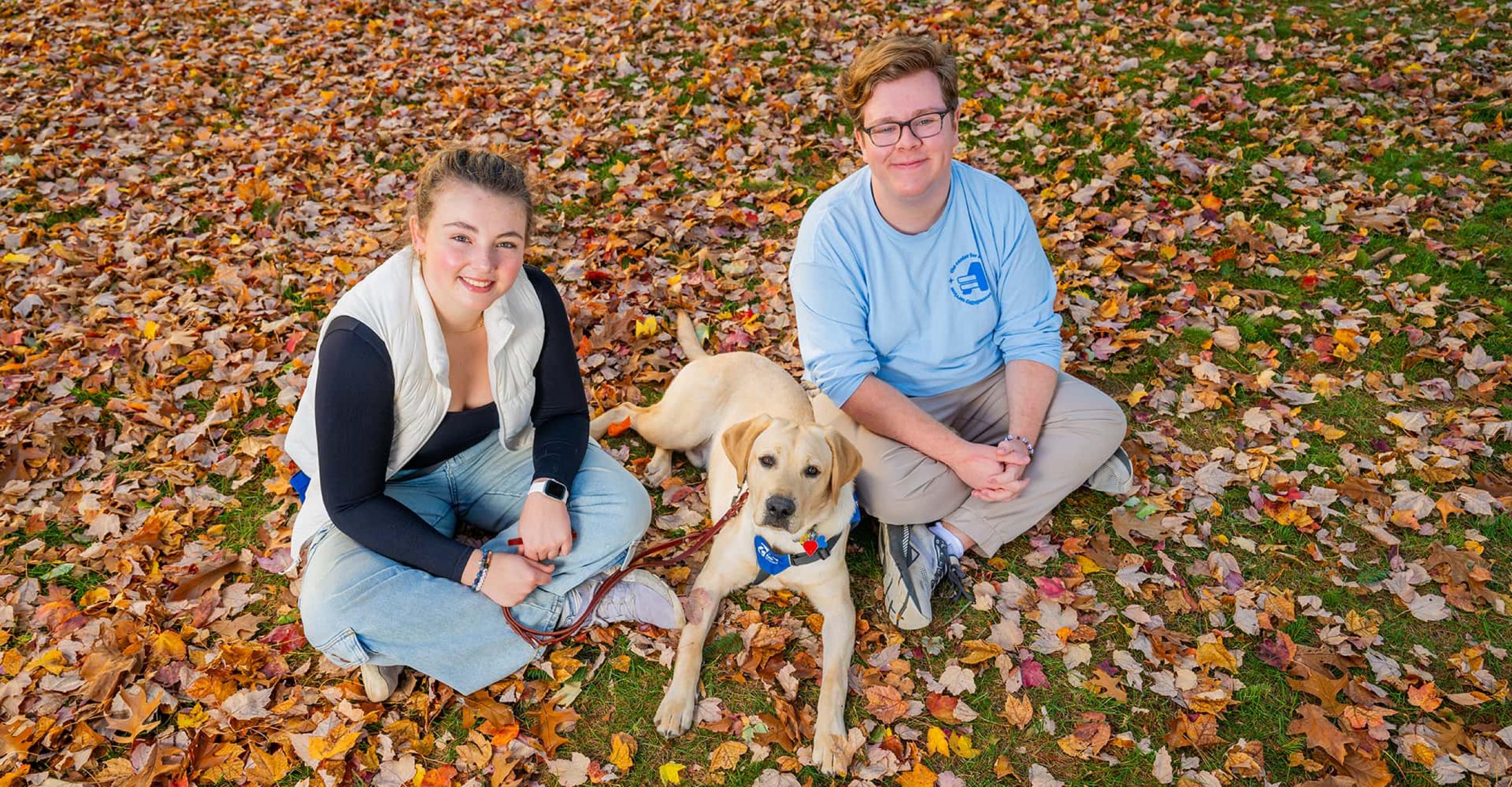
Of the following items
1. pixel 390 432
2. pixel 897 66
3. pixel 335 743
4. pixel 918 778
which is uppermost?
pixel 897 66

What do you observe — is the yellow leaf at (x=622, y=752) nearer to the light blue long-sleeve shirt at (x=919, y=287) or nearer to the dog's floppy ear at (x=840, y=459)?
the dog's floppy ear at (x=840, y=459)

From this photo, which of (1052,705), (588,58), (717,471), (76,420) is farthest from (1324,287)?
(76,420)

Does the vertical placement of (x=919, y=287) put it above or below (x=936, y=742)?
above

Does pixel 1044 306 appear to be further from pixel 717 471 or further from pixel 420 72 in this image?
pixel 420 72

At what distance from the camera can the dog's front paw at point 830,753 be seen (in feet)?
10.3

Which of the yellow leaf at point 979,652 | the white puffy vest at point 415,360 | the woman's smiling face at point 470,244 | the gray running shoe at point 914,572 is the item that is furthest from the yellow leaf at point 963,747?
the woman's smiling face at point 470,244

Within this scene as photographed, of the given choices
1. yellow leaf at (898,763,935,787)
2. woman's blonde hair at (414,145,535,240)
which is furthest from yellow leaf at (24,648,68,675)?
yellow leaf at (898,763,935,787)

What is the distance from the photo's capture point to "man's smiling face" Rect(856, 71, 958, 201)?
333 cm

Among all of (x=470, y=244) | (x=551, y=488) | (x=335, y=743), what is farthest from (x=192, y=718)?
(x=470, y=244)

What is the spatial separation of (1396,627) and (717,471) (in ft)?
10.1

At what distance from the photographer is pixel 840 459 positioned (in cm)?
345

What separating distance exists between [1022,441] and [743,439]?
1.26 metres

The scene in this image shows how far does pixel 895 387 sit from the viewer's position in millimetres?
3904

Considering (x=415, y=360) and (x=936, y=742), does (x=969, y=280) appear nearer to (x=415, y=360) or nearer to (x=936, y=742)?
(x=936, y=742)
